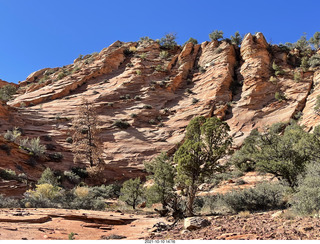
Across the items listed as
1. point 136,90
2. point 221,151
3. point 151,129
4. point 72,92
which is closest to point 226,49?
point 136,90

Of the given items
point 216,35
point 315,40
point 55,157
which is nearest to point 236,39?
point 216,35

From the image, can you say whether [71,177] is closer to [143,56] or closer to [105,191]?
[105,191]

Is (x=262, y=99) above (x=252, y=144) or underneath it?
above

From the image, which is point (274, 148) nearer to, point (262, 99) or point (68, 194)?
point (68, 194)

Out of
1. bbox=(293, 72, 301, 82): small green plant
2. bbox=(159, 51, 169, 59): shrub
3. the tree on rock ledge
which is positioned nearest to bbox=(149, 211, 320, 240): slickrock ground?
the tree on rock ledge

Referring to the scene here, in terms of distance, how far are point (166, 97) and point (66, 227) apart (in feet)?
97.7

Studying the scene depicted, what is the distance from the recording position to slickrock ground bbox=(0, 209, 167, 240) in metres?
6.80

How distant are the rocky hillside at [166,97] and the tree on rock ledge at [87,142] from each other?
1.36 metres

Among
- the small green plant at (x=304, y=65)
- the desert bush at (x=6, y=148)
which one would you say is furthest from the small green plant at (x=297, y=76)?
the desert bush at (x=6, y=148)

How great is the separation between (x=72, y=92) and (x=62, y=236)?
3508 cm

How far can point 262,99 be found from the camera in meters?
32.3

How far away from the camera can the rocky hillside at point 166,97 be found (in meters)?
28.1

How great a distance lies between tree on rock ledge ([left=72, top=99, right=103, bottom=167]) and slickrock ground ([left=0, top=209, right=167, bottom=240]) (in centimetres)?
1495

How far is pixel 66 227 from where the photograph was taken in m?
8.38
